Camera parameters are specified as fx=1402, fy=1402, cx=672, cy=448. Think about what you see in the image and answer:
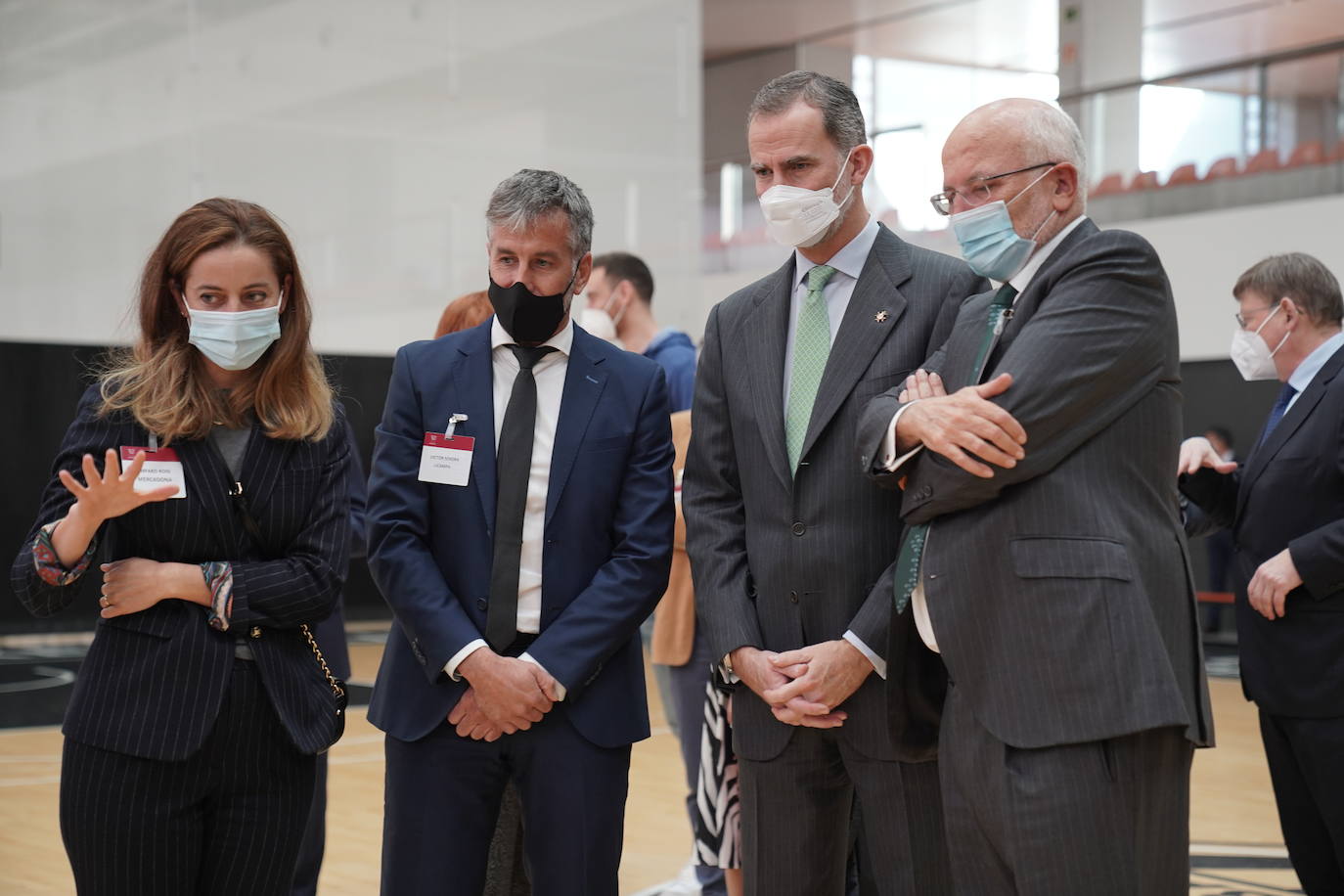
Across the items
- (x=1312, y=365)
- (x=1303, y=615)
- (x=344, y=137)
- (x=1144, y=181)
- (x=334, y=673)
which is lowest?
(x=334, y=673)

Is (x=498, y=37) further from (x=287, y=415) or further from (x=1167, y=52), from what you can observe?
(x=287, y=415)

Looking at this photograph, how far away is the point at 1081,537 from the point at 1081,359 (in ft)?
0.92

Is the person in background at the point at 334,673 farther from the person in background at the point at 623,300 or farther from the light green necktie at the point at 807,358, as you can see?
the light green necktie at the point at 807,358

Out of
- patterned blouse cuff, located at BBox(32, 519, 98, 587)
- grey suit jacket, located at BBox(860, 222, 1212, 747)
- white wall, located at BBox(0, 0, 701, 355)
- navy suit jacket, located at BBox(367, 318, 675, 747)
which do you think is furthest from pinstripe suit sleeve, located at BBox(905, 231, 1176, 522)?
white wall, located at BBox(0, 0, 701, 355)

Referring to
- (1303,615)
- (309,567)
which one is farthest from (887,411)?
(1303,615)

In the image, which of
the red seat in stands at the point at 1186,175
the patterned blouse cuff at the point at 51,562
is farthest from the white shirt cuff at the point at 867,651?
the red seat in stands at the point at 1186,175

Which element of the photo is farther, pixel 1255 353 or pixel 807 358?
pixel 1255 353

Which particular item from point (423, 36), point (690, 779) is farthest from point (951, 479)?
point (423, 36)

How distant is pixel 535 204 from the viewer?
8.84 ft

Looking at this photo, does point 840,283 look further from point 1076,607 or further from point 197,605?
point 197,605

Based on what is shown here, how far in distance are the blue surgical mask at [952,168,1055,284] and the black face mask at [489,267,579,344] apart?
789 mm

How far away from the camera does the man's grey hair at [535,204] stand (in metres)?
2.70

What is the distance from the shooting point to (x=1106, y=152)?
41.4 ft

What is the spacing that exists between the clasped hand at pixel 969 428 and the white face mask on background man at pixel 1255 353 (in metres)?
1.96
